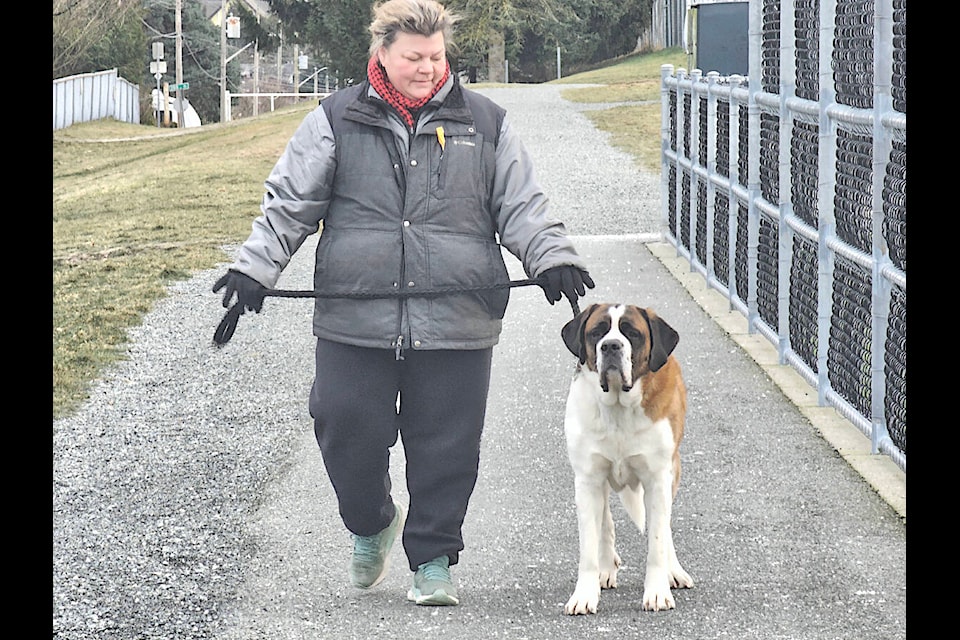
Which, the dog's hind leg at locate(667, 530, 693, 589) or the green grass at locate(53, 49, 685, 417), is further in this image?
the green grass at locate(53, 49, 685, 417)

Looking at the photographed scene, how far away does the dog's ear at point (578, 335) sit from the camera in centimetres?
484

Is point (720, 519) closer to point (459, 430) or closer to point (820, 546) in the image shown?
point (820, 546)

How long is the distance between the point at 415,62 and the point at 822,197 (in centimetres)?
320

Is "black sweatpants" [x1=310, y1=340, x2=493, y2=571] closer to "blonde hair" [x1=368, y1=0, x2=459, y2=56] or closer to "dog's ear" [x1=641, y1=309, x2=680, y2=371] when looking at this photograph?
"dog's ear" [x1=641, y1=309, x2=680, y2=371]

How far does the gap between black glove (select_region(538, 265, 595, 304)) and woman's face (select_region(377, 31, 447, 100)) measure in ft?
2.26

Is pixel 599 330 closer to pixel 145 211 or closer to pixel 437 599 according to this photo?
pixel 437 599

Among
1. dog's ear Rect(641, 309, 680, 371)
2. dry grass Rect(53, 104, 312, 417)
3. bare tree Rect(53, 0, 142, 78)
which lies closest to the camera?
dog's ear Rect(641, 309, 680, 371)

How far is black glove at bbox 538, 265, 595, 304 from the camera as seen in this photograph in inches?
190

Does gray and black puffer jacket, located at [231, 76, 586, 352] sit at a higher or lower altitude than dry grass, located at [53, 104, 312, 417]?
higher

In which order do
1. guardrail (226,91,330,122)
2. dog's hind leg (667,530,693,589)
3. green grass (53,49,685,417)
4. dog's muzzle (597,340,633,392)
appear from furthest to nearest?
guardrail (226,91,330,122)
green grass (53,49,685,417)
dog's hind leg (667,530,693,589)
dog's muzzle (597,340,633,392)

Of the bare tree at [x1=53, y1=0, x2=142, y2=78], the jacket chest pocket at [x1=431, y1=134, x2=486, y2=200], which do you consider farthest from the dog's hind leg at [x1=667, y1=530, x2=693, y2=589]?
the bare tree at [x1=53, y1=0, x2=142, y2=78]

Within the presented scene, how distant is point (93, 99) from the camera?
56.6 m

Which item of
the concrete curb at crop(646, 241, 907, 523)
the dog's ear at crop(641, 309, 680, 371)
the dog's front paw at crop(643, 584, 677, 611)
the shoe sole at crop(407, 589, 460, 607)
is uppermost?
the dog's ear at crop(641, 309, 680, 371)
